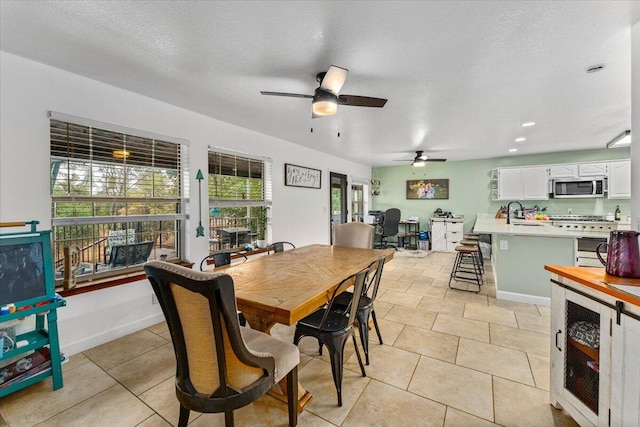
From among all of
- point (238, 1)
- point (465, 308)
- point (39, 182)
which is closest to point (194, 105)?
point (39, 182)

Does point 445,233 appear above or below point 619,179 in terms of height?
below

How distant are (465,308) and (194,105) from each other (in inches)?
151

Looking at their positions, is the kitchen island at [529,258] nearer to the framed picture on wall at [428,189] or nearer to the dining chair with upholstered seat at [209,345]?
the dining chair with upholstered seat at [209,345]

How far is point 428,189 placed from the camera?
7.45 m

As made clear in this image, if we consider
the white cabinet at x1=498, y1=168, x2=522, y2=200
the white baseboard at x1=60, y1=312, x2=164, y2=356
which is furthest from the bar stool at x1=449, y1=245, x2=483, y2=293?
the white baseboard at x1=60, y1=312, x2=164, y2=356

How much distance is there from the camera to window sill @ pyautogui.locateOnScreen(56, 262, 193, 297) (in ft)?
7.56

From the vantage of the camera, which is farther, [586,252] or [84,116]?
[586,252]

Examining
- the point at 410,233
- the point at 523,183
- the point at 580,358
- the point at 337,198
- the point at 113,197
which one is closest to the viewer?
the point at 580,358

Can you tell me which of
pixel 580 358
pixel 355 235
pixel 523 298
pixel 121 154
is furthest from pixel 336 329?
pixel 523 298

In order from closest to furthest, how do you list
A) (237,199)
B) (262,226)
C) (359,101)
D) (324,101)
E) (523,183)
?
(324,101) < (359,101) < (237,199) < (262,226) < (523,183)

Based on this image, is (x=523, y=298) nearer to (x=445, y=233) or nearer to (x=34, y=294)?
(x=445, y=233)

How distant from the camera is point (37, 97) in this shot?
2.15 metres

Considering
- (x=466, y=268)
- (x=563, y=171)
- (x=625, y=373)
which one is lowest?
(x=466, y=268)

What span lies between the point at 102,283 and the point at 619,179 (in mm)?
8236
